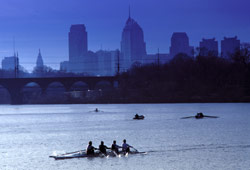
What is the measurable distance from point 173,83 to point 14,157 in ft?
496

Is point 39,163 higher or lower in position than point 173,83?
lower

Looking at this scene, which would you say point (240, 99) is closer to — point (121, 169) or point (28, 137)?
Answer: point (28, 137)

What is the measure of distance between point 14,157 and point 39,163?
6051 millimetres

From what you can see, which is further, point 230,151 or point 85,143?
point 85,143

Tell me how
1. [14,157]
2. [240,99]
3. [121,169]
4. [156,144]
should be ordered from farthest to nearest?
[240,99]
[156,144]
[14,157]
[121,169]

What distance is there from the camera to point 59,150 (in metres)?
56.9

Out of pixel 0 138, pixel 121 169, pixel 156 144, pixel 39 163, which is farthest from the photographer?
pixel 0 138

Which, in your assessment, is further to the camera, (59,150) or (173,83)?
(173,83)

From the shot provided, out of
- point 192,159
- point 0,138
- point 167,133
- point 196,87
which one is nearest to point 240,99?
point 196,87

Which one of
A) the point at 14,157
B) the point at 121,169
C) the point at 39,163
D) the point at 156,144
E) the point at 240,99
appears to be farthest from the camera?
the point at 240,99

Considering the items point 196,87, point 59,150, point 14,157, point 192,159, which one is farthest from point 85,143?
point 196,87

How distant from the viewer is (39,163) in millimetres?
48000

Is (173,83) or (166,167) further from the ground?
(173,83)

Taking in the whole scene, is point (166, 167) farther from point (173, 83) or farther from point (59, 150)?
point (173, 83)
